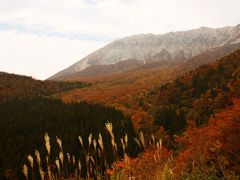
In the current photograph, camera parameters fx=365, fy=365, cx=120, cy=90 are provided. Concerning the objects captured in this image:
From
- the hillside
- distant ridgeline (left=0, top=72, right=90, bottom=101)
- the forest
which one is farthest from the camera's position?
distant ridgeline (left=0, top=72, right=90, bottom=101)

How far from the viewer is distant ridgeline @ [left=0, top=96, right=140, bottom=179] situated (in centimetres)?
5694

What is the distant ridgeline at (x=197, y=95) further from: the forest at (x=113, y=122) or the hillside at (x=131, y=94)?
Result: the hillside at (x=131, y=94)

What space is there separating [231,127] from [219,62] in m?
76.1

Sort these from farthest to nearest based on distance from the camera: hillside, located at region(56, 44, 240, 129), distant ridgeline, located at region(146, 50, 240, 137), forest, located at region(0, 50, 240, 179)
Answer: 1. hillside, located at region(56, 44, 240, 129)
2. distant ridgeline, located at region(146, 50, 240, 137)
3. forest, located at region(0, 50, 240, 179)

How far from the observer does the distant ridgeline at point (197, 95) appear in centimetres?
7481

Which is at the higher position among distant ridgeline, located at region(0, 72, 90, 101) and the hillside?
distant ridgeline, located at region(0, 72, 90, 101)

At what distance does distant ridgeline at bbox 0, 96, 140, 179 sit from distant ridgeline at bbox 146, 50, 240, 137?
1003 cm

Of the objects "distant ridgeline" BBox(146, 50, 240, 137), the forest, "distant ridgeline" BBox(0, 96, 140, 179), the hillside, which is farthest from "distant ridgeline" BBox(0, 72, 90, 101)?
"distant ridgeline" BBox(146, 50, 240, 137)

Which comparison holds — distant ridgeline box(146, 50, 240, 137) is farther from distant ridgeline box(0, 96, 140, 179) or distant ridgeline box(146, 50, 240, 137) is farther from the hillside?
distant ridgeline box(0, 96, 140, 179)

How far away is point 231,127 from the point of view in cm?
3045

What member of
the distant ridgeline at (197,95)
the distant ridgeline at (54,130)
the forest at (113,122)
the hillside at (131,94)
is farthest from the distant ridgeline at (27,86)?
the distant ridgeline at (197,95)

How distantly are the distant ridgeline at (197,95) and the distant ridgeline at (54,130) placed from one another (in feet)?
32.9

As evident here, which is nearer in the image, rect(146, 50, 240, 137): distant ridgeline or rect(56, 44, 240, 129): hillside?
rect(146, 50, 240, 137): distant ridgeline

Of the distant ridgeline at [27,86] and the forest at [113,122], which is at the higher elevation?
the distant ridgeline at [27,86]
